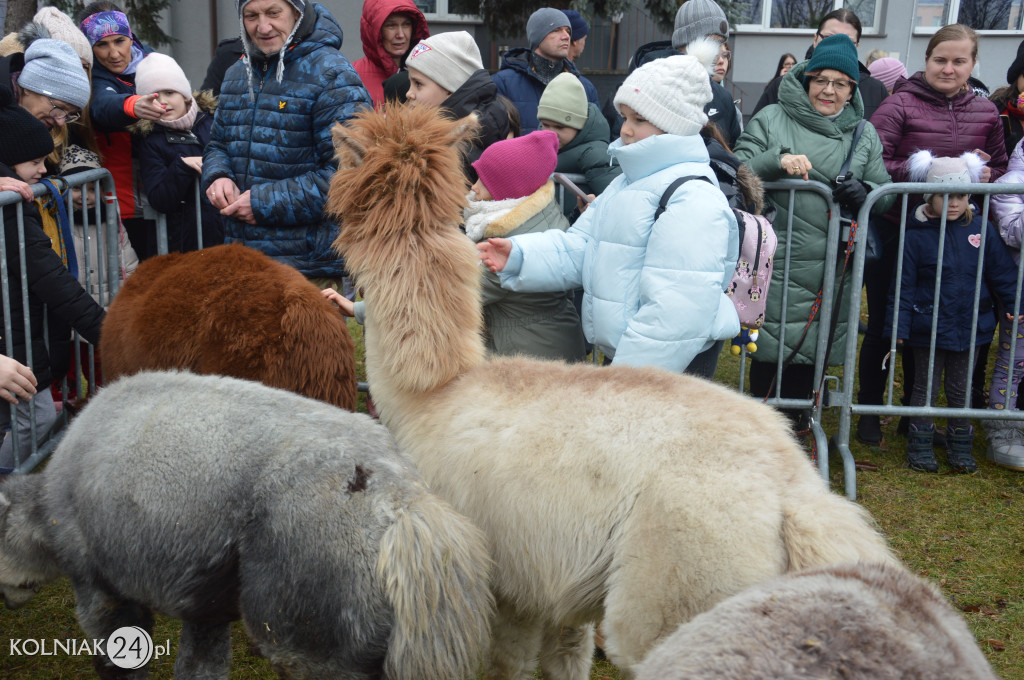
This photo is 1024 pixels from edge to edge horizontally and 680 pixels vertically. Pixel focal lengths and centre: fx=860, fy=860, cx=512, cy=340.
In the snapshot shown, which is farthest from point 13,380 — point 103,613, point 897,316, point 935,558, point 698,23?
point 698,23

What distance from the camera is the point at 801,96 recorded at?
520 cm

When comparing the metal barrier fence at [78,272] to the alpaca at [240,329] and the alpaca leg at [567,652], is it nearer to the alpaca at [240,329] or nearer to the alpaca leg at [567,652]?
the alpaca at [240,329]

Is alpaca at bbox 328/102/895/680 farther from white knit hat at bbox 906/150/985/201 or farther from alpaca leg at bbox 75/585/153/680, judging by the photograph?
white knit hat at bbox 906/150/985/201

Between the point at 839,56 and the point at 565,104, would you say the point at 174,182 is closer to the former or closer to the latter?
the point at 565,104

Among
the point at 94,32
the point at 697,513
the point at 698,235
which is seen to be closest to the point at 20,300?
the point at 94,32

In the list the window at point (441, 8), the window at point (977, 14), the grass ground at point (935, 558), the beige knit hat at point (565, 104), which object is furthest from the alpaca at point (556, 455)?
the window at point (977, 14)

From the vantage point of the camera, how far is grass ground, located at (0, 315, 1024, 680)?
330cm

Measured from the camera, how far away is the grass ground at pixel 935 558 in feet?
10.8

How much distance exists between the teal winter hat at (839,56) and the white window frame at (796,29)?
41.2ft

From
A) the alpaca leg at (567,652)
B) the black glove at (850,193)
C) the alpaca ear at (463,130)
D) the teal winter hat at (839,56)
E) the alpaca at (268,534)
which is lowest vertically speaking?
the alpaca leg at (567,652)

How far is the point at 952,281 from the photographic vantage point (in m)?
5.25

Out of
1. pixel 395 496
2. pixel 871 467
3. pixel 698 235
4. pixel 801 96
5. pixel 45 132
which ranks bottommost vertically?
pixel 871 467

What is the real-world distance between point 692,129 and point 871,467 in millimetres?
3263

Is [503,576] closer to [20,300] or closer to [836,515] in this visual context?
[836,515]
